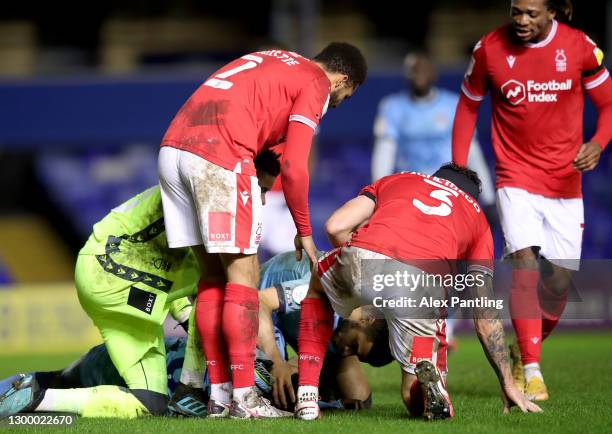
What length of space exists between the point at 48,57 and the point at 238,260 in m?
13.6

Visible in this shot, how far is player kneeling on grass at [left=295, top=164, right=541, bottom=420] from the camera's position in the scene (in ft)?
17.3

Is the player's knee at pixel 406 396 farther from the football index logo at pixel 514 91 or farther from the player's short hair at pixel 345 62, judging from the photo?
the football index logo at pixel 514 91

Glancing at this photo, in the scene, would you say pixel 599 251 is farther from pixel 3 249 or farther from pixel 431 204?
pixel 3 249

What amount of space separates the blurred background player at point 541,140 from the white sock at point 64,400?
2.70 metres

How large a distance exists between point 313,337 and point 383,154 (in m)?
5.10

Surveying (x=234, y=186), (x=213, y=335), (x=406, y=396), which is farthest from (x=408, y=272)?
(x=213, y=335)

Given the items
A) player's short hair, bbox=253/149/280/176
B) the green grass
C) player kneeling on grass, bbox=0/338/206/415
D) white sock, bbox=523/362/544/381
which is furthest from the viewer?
white sock, bbox=523/362/544/381

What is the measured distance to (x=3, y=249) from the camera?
15.3m

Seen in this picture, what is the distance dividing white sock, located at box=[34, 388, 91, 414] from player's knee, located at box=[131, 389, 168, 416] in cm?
28

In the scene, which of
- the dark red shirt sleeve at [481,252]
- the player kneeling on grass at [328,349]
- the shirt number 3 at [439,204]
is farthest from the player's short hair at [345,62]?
the player kneeling on grass at [328,349]

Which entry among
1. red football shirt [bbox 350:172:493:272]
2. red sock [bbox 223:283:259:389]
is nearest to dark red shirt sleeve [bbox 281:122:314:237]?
red football shirt [bbox 350:172:493:272]

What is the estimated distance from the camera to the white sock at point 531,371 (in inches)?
257

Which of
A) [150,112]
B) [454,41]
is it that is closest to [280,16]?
[150,112]

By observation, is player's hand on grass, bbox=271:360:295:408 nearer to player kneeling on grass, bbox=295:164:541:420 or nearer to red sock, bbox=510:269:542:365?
player kneeling on grass, bbox=295:164:541:420
